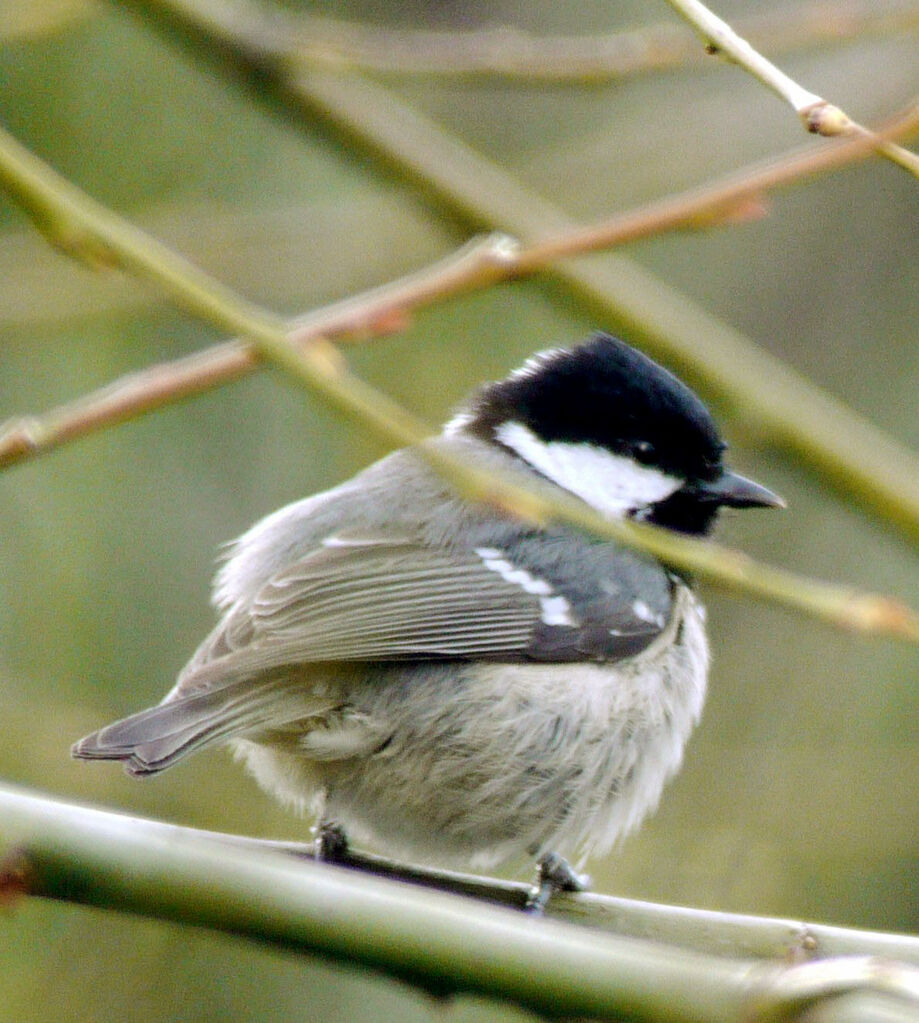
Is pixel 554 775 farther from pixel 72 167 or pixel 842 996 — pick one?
pixel 72 167

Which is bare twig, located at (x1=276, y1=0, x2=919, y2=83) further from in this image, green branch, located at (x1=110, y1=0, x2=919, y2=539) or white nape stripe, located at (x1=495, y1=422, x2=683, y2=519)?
white nape stripe, located at (x1=495, y1=422, x2=683, y2=519)

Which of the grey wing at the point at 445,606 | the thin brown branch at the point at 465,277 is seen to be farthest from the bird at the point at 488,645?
the thin brown branch at the point at 465,277

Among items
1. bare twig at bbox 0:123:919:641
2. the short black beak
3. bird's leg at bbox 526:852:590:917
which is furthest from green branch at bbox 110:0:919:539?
bare twig at bbox 0:123:919:641

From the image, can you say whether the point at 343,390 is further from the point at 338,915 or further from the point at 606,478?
the point at 606,478

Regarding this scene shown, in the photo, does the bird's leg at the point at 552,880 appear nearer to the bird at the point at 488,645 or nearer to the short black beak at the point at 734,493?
the bird at the point at 488,645

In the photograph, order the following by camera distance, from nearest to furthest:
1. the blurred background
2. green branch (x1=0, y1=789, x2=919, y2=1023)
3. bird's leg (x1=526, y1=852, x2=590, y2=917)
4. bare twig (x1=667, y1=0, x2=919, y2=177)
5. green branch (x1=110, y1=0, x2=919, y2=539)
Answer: green branch (x1=0, y1=789, x2=919, y2=1023)
bare twig (x1=667, y1=0, x2=919, y2=177)
bird's leg (x1=526, y1=852, x2=590, y2=917)
green branch (x1=110, y1=0, x2=919, y2=539)
the blurred background

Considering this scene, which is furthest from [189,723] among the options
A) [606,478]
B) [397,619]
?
[606,478]

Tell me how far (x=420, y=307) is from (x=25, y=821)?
31.8 inches

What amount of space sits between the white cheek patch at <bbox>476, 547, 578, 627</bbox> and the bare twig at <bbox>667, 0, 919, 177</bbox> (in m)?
1.36

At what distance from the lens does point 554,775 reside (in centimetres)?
266

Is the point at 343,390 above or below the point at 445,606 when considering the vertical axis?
above

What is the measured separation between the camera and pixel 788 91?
1.58m

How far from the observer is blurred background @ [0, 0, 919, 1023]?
346 cm

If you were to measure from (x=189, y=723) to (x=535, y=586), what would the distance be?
0.87 m
